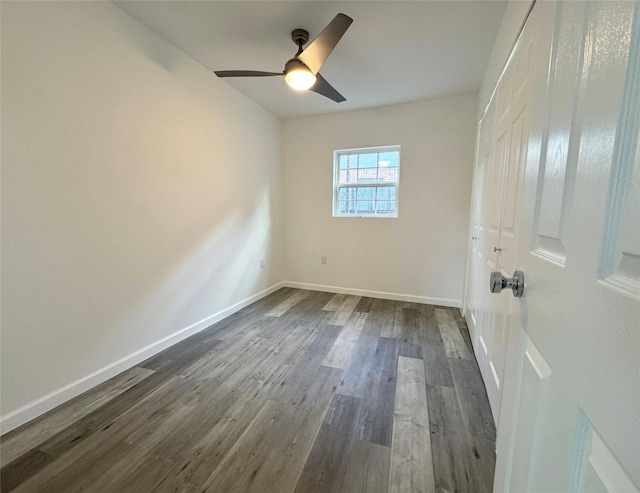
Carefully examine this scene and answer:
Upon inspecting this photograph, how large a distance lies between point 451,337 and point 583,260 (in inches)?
93.5

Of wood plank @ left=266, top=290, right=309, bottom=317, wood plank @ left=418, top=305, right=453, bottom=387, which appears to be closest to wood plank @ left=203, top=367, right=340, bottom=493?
wood plank @ left=418, top=305, right=453, bottom=387

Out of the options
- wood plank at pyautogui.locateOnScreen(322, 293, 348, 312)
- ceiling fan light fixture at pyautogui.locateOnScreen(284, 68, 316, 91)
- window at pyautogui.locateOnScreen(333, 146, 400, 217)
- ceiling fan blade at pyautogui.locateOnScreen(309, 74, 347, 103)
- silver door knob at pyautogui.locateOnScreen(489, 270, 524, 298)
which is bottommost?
wood plank at pyautogui.locateOnScreen(322, 293, 348, 312)

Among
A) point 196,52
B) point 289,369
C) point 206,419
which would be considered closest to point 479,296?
point 289,369

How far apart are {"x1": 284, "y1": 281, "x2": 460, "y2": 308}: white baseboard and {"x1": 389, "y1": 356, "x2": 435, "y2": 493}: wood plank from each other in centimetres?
159

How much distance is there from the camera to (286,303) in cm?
335

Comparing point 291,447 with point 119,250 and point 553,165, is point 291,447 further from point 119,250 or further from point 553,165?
point 119,250

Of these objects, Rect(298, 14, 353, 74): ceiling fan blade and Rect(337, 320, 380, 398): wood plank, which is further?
Rect(337, 320, 380, 398): wood plank

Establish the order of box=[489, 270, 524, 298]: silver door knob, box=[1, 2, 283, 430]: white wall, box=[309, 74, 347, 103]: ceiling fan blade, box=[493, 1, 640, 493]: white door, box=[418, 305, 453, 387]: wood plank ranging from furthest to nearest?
box=[309, 74, 347, 103]: ceiling fan blade, box=[418, 305, 453, 387]: wood plank, box=[1, 2, 283, 430]: white wall, box=[489, 270, 524, 298]: silver door knob, box=[493, 1, 640, 493]: white door

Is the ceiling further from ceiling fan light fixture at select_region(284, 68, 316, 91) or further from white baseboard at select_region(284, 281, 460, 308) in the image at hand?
white baseboard at select_region(284, 281, 460, 308)

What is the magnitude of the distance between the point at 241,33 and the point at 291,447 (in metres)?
2.74

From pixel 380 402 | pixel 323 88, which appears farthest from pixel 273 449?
pixel 323 88

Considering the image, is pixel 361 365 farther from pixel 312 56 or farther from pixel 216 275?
pixel 312 56

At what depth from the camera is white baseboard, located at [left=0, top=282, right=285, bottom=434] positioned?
1.39 metres

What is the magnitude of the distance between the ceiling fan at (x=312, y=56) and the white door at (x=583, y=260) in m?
1.26
